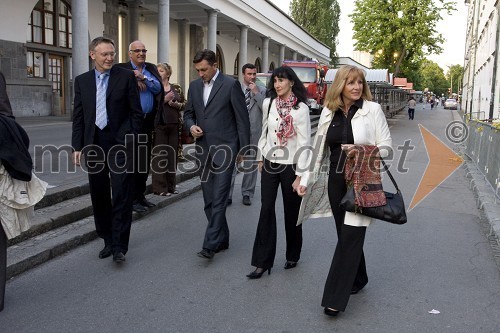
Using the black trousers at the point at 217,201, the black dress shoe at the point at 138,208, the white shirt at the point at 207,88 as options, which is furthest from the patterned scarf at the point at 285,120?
the black dress shoe at the point at 138,208

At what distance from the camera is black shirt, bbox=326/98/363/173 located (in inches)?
155

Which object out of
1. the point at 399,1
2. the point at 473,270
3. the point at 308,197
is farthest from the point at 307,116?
the point at 399,1

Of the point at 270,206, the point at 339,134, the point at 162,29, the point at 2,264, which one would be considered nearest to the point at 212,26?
the point at 162,29

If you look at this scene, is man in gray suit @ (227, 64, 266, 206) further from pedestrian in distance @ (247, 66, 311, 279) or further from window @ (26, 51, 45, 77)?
window @ (26, 51, 45, 77)

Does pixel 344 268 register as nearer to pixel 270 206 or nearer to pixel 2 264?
pixel 270 206

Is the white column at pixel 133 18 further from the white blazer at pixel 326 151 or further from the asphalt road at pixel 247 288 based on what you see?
the white blazer at pixel 326 151

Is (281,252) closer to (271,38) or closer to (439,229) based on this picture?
(439,229)

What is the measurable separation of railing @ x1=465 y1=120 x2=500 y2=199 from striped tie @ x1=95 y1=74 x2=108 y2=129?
6.19 meters

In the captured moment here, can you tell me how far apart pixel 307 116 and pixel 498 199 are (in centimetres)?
486

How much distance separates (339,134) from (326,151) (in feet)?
0.88

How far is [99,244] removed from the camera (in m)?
5.76

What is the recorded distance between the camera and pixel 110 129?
196 inches

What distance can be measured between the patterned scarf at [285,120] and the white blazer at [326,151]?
0.41 m

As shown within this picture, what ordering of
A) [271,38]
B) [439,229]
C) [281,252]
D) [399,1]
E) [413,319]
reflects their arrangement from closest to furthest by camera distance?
[413,319]
[281,252]
[439,229]
[271,38]
[399,1]
